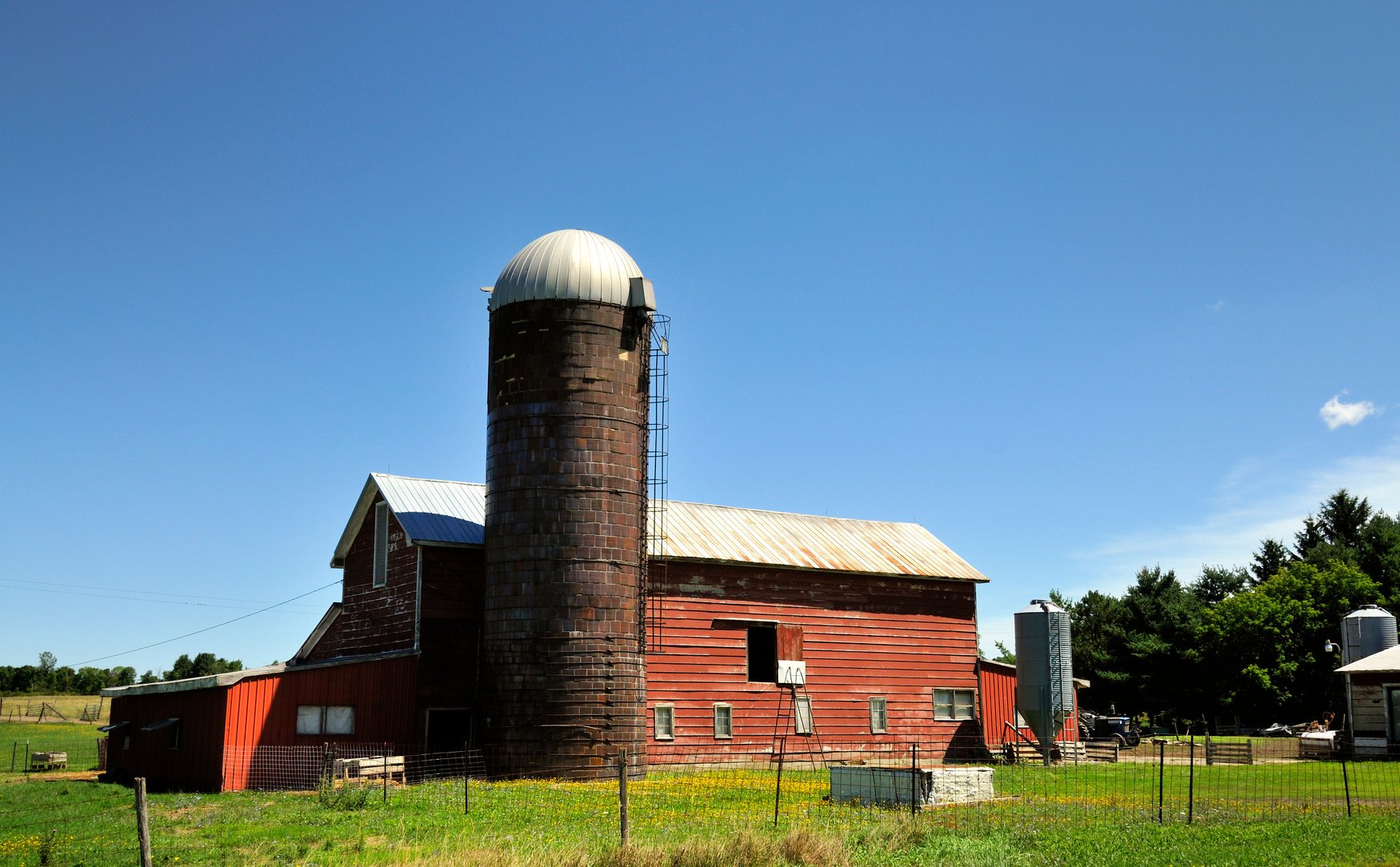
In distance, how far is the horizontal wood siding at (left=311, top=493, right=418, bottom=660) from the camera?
3016 cm

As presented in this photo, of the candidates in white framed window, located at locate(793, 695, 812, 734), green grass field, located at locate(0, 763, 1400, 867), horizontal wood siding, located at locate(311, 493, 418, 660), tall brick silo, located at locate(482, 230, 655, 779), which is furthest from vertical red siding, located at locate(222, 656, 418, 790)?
white framed window, located at locate(793, 695, 812, 734)

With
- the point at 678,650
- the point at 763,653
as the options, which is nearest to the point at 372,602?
the point at 678,650

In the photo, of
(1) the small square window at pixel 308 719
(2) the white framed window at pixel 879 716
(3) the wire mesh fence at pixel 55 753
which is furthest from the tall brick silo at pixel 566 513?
(3) the wire mesh fence at pixel 55 753

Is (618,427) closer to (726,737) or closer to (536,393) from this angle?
Result: (536,393)

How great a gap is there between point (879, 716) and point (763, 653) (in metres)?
4.20

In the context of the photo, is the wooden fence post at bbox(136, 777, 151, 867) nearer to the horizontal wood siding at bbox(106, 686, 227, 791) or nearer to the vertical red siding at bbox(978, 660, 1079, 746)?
the horizontal wood siding at bbox(106, 686, 227, 791)

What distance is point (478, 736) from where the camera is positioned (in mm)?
27984

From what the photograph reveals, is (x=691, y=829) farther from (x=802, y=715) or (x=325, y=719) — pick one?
(x=802, y=715)

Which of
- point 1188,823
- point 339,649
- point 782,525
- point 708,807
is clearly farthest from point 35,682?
point 1188,823

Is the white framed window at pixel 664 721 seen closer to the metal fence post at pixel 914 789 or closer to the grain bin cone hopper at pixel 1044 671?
the metal fence post at pixel 914 789

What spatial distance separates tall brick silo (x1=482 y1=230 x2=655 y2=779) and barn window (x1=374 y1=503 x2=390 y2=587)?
4.49m

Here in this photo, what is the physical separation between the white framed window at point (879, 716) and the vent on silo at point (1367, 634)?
1885 cm

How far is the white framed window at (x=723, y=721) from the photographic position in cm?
3155

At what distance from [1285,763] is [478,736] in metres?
21.9
